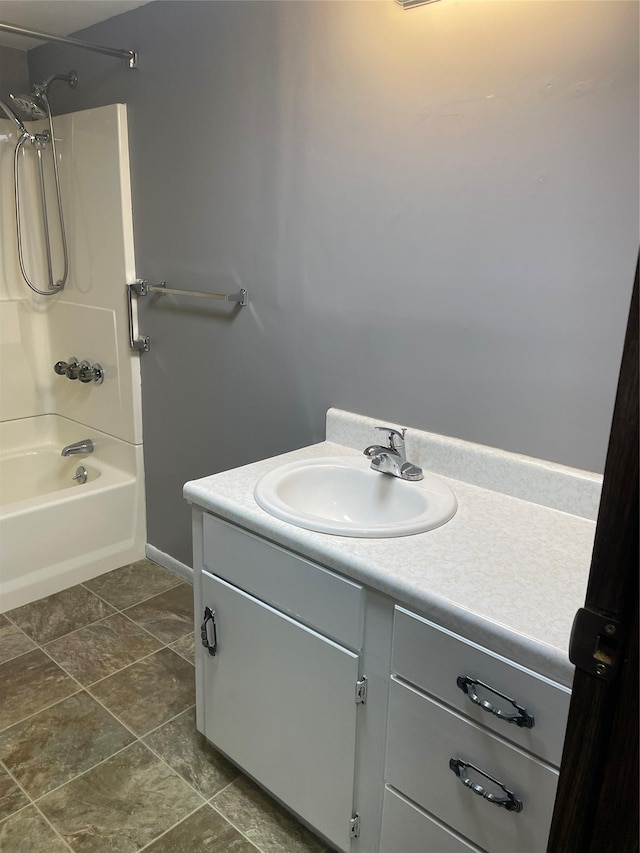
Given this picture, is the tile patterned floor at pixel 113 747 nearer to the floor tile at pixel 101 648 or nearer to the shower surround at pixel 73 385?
the floor tile at pixel 101 648

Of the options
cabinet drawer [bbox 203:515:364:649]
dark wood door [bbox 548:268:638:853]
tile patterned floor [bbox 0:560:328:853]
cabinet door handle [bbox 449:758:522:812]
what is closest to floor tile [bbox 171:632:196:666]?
tile patterned floor [bbox 0:560:328:853]

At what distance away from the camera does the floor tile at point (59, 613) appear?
90.4 inches

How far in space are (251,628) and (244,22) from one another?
1.73 m

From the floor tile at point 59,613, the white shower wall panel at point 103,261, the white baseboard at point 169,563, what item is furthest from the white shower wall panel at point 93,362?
the floor tile at point 59,613

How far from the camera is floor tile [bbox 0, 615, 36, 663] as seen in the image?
217 centimetres

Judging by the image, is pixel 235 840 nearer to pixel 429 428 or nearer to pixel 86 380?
pixel 429 428

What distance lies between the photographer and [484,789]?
1.09 m

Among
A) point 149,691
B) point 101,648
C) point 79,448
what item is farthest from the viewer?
point 79,448

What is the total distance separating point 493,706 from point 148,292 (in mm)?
1944

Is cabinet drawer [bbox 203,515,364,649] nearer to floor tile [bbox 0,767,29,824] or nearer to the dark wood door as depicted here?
the dark wood door

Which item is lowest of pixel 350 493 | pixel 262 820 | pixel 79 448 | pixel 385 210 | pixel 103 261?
pixel 262 820

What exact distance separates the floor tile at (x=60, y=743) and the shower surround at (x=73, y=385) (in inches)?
26.9

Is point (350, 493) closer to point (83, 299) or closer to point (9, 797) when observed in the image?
point (9, 797)

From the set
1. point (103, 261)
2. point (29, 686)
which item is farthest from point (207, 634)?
point (103, 261)
